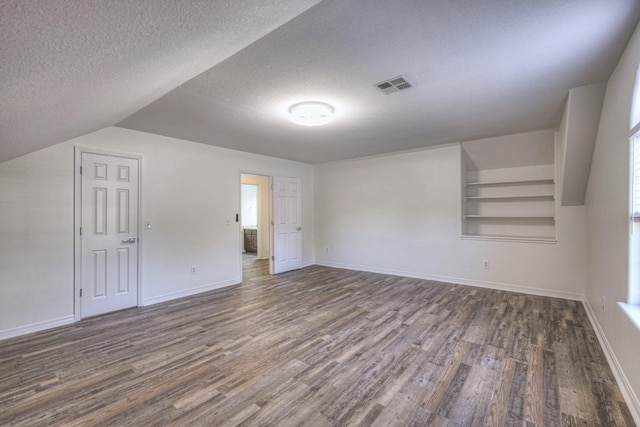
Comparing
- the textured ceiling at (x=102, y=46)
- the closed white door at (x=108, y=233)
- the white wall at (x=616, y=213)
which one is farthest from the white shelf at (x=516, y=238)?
the closed white door at (x=108, y=233)

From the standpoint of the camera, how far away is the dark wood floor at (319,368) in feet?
5.96

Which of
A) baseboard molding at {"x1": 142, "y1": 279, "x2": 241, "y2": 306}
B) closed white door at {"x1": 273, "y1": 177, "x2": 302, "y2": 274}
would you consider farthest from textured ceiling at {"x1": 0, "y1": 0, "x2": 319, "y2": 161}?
closed white door at {"x1": 273, "y1": 177, "x2": 302, "y2": 274}

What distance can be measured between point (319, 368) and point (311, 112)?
2435 mm

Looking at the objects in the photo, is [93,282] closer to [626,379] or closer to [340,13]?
[340,13]

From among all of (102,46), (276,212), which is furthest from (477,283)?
(102,46)

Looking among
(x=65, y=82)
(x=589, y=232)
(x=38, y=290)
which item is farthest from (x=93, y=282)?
(x=589, y=232)

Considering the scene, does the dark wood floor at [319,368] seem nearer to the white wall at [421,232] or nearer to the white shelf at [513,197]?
the white wall at [421,232]

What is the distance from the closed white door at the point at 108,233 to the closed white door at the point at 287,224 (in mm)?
2578

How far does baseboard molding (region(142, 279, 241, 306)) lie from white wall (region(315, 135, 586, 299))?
251 cm

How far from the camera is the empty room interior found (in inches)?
65.4

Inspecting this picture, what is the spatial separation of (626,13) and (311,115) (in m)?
2.34

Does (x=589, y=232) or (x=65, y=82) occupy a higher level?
(x=65, y=82)

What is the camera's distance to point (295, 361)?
2.46m

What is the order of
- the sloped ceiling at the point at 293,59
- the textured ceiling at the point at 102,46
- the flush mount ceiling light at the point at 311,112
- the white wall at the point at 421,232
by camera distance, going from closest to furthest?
the textured ceiling at the point at 102,46
the sloped ceiling at the point at 293,59
the flush mount ceiling light at the point at 311,112
the white wall at the point at 421,232
